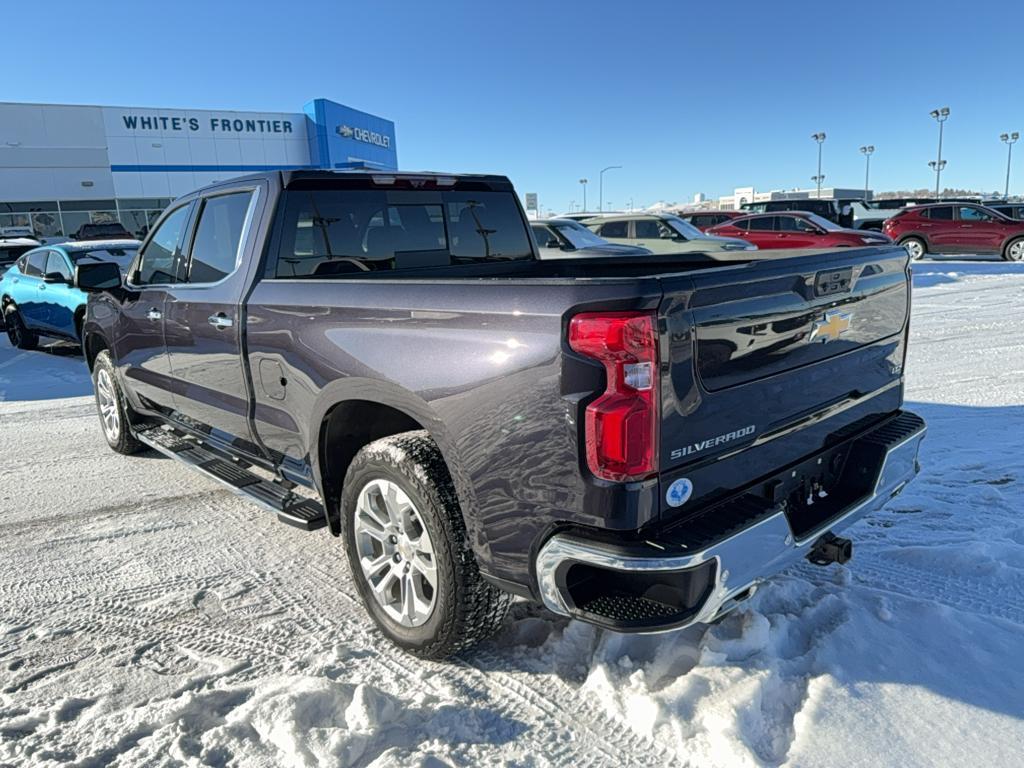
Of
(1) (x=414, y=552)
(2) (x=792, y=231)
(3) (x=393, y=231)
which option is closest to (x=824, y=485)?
(1) (x=414, y=552)

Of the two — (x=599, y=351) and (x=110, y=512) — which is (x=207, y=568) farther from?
(x=599, y=351)

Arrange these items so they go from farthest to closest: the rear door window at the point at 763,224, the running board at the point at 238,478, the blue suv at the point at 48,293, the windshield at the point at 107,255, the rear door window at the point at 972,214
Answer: the rear door window at the point at 972,214 < the rear door window at the point at 763,224 < the windshield at the point at 107,255 < the blue suv at the point at 48,293 < the running board at the point at 238,478

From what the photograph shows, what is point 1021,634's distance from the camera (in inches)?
112

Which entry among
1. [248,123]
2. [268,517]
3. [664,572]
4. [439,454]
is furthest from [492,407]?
[248,123]

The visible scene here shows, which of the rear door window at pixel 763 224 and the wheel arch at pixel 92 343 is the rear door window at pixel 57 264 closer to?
the wheel arch at pixel 92 343

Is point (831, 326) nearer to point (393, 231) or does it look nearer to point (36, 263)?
point (393, 231)

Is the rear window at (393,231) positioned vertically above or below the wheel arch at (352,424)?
above

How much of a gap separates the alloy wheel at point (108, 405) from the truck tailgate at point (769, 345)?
15.4 feet

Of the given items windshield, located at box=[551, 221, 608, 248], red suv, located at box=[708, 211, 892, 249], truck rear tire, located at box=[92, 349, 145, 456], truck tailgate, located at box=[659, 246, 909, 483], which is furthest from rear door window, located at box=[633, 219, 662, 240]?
truck tailgate, located at box=[659, 246, 909, 483]

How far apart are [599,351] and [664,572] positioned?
665 mm

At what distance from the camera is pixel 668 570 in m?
2.14

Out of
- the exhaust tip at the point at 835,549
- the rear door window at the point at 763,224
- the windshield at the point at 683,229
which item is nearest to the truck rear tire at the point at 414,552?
the exhaust tip at the point at 835,549

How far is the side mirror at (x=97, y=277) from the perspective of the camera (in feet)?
15.7

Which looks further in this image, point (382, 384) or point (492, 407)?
point (382, 384)
